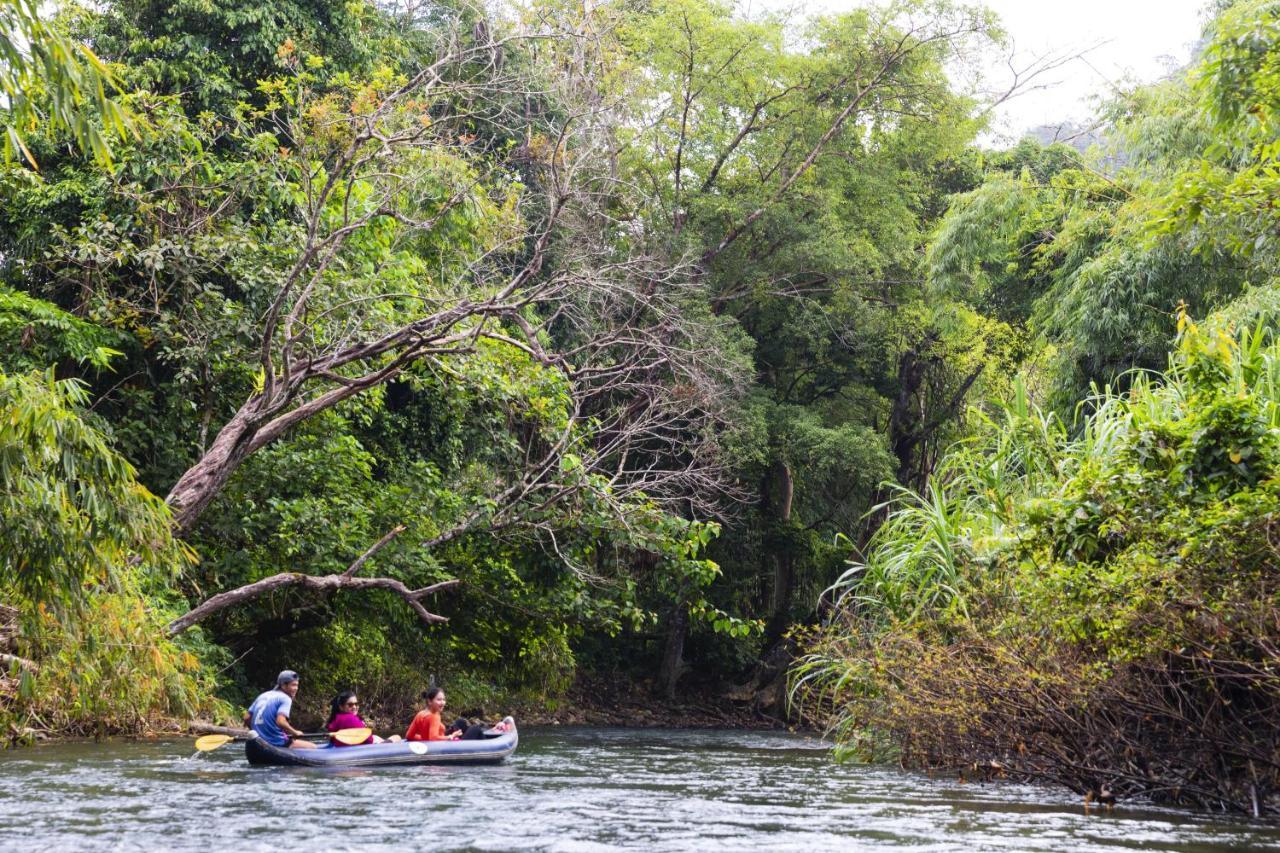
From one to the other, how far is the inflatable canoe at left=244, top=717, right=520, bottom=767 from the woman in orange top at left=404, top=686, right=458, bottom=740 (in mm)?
393

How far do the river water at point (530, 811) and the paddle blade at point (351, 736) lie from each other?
414mm

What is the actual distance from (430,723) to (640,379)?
11.7 meters

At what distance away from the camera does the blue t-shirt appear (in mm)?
12266

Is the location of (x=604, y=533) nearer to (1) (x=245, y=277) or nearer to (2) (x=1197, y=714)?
(1) (x=245, y=277)

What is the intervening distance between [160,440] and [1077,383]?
13318 millimetres

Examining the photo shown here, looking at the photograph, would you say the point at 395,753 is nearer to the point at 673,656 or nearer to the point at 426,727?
the point at 426,727

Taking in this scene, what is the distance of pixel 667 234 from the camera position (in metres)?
26.3

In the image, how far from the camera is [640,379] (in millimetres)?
24969

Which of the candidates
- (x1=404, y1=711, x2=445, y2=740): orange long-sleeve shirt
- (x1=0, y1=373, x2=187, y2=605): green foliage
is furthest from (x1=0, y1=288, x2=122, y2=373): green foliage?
(x1=0, y1=373, x2=187, y2=605): green foliage

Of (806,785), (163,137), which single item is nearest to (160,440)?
(163,137)

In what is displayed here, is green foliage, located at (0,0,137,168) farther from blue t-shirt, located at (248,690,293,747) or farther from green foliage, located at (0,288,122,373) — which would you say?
green foliage, located at (0,288,122,373)

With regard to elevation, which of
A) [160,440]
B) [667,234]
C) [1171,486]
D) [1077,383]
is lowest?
[1171,486]

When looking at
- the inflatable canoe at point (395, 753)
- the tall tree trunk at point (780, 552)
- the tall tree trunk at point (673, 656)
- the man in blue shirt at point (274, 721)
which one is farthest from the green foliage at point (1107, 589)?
the tall tree trunk at point (673, 656)

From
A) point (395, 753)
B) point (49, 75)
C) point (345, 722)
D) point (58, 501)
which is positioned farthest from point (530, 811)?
point (49, 75)
